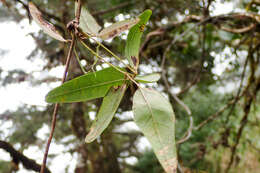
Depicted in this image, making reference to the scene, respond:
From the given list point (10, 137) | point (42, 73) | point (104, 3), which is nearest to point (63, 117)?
point (42, 73)

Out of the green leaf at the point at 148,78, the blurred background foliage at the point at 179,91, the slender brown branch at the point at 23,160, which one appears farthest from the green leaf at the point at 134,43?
the blurred background foliage at the point at 179,91

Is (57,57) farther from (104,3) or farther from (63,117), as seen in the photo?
(104,3)

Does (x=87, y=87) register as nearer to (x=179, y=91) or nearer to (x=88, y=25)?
(x=88, y=25)

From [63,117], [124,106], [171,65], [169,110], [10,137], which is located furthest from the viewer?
[171,65]

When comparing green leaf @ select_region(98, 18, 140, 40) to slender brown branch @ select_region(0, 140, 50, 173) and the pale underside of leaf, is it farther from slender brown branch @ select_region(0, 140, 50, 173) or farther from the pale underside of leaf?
slender brown branch @ select_region(0, 140, 50, 173)

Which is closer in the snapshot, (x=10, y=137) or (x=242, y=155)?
(x=10, y=137)

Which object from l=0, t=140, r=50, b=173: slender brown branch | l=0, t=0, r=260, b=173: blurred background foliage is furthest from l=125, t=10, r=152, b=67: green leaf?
l=0, t=0, r=260, b=173: blurred background foliage

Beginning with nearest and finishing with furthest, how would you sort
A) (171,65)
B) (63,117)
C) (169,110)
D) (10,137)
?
1. (169,110)
2. (63,117)
3. (10,137)
4. (171,65)
